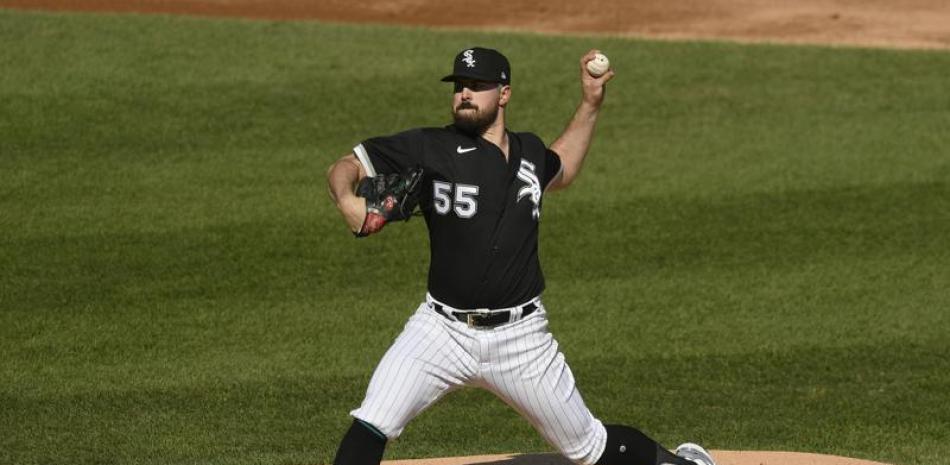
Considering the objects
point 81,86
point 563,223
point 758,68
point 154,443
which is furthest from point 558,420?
point 758,68

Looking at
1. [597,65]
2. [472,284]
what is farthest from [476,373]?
[597,65]

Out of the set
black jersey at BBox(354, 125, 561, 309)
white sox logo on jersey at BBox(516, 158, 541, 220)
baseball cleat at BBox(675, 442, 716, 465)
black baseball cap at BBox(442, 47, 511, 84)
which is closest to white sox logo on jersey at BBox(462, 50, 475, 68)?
black baseball cap at BBox(442, 47, 511, 84)

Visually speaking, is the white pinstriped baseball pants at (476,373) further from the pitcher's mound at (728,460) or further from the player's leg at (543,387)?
the pitcher's mound at (728,460)

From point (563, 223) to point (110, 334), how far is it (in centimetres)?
338

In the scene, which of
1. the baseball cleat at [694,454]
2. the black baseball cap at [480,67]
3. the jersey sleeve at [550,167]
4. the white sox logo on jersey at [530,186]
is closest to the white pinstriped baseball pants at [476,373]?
the white sox logo on jersey at [530,186]

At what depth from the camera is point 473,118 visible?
18.6 feet

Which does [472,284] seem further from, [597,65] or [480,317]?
[597,65]

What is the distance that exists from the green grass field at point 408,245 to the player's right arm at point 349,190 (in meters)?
2.11

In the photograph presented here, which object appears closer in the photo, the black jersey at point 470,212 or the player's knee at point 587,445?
the black jersey at point 470,212

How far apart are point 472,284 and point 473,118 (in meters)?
0.60

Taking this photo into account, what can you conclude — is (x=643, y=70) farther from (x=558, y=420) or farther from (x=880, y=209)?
(x=558, y=420)

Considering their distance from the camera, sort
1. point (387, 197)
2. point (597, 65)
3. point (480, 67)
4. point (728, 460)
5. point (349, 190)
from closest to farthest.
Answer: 1. point (387, 197)
2. point (349, 190)
3. point (480, 67)
4. point (597, 65)
5. point (728, 460)

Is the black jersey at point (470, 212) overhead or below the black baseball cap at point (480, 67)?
below

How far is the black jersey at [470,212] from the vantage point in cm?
558
